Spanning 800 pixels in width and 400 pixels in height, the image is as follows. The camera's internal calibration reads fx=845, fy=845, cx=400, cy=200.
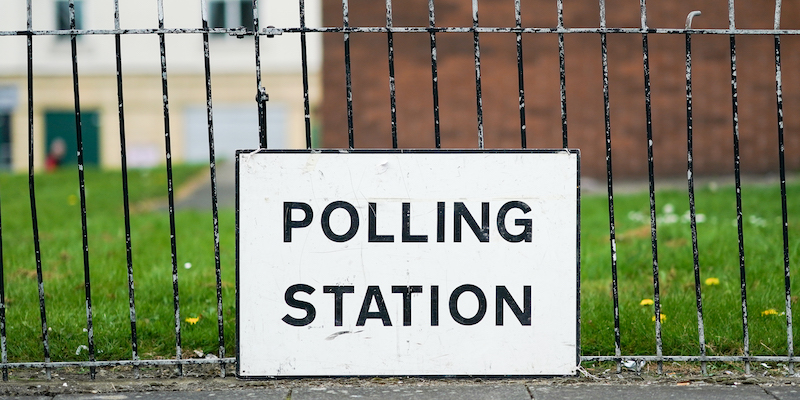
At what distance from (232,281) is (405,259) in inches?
89.3

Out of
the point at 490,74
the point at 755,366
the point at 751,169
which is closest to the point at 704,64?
the point at 751,169

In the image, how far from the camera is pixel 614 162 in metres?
13.2

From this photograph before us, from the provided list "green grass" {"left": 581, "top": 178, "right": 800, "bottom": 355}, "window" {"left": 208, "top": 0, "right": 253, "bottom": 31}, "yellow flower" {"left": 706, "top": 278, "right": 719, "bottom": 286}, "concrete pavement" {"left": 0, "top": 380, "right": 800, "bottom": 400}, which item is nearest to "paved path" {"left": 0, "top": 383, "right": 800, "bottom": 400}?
"concrete pavement" {"left": 0, "top": 380, "right": 800, "bottom": 400}

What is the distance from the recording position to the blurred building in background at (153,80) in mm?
24719

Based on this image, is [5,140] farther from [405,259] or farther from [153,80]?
[405,259]

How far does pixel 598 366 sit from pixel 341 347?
4.28ft

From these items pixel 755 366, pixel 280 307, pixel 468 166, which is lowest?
pixel 755 366

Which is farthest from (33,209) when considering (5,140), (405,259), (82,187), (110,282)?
(5,140)

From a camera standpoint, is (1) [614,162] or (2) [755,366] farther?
(1) [614,162]

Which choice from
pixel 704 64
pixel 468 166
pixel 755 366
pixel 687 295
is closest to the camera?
pixel 468 166

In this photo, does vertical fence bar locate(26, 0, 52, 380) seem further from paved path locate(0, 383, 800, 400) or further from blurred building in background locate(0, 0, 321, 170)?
blurred building in background locate(0, 0, 321, 170)

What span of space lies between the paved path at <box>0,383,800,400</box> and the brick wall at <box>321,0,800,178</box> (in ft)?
30.0

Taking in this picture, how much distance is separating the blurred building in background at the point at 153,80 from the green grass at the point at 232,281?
615 inches

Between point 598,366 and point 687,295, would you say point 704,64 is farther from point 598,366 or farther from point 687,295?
point 598,366
